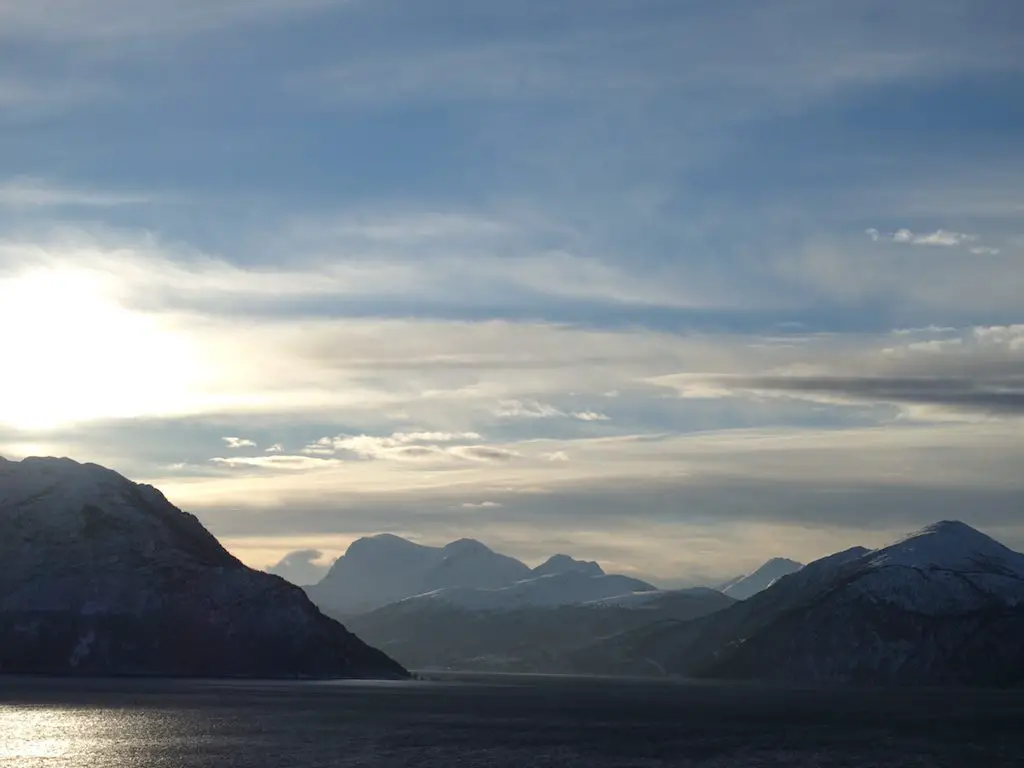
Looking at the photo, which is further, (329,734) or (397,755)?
(329,734)

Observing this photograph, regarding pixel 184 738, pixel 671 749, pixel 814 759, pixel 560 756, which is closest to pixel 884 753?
pixel 814 759

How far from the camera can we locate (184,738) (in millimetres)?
184250

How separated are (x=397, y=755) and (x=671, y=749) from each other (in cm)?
4230

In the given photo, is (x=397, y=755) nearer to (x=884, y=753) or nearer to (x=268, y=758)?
(x=268, y=758)

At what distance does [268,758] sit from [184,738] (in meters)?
30.9

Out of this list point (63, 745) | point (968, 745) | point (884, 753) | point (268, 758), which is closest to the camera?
point (268, 758)

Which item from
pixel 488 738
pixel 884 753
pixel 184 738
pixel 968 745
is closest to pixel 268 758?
pixel 184 738

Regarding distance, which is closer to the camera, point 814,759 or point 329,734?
point 814,759

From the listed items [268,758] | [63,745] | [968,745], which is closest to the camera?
[268,758]

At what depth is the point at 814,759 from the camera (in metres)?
172

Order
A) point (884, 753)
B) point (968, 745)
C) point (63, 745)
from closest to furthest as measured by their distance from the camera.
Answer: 1. point (63, 745)
2. point (884, 753)
3. point (968, 745)

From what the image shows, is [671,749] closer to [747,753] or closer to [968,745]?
[747,753]

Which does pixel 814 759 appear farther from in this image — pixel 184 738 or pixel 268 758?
pixel 184 738

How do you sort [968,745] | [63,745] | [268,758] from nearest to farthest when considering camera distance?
[268,758], [63,745], [968,745]
